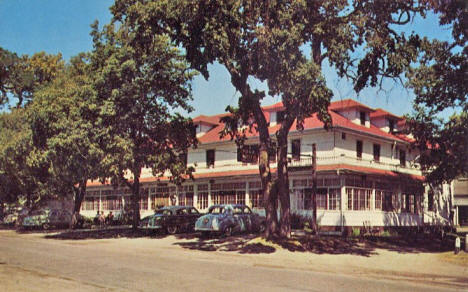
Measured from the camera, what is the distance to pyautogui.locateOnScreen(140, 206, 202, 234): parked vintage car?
92.1 ft

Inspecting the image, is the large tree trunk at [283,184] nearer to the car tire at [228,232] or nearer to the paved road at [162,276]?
the paved road at [162,276]

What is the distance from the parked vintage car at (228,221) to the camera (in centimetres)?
2433

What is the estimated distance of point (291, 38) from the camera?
1566 centimetres

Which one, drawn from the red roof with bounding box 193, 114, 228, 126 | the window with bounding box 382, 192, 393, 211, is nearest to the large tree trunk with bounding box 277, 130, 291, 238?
the window with bounding box 382, 192, 393, 211

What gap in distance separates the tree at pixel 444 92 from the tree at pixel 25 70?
30.3 m

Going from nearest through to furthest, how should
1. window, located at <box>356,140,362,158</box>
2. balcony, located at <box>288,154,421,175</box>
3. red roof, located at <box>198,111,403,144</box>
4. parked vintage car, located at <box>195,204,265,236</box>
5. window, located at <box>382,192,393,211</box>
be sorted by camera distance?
1. parked vintage car, located at <box>195,204,265,236</box>
2. balcony, located at <box>288,154,421,175</box>
3. red roof, located at <box>198,111,403,144</box>
4. window, located at <box>382,192,393,211</box>
5. window, located at <box>356,140,362,158</box>

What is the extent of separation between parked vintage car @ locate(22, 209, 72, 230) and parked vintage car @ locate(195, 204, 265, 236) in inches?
614

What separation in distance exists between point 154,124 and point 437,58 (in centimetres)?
1609

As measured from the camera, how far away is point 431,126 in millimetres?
23484

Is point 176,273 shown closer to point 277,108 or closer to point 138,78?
point 138,78

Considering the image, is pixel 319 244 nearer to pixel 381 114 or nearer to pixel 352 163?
pixel 352 163

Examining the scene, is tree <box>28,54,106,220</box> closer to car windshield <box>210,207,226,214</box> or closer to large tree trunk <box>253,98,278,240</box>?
car windshield <box>210,207,226,214</box>

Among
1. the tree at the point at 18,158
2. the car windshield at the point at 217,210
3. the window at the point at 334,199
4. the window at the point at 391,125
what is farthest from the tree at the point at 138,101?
the window at the point at 391,125

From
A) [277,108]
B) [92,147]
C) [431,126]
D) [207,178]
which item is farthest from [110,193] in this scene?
[431,126]
